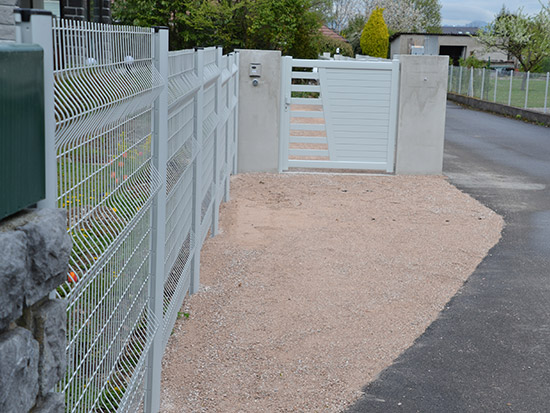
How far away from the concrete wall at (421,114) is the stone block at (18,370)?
11.5 metres

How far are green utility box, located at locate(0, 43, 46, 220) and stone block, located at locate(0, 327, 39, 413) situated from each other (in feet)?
0.95

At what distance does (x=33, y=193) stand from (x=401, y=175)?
37.9ft

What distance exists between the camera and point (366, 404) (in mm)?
4465

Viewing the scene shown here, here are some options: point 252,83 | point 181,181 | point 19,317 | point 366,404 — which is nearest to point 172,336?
point 181,181

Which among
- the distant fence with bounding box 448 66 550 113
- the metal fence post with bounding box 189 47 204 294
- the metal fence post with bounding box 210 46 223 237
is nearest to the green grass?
the distant fence with bounding box 448 66 550 113

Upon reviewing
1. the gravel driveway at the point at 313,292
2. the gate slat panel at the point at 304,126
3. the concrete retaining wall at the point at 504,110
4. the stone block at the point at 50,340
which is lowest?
the gravel driveway at the point at 313,292

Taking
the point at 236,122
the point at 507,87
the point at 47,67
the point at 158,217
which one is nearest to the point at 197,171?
the point at 158,217

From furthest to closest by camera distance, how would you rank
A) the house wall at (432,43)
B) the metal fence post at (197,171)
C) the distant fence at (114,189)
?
the house wall at (432,43) < the metal fence post at (197,171) < the distant fence at (114,189)

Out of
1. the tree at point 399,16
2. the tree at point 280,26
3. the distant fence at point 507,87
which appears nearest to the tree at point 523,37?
the distant fence at point 507,87

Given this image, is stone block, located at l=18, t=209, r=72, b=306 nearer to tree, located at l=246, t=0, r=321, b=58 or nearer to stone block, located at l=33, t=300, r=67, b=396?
stone block, located at l=33, t=300, r=67, b=396

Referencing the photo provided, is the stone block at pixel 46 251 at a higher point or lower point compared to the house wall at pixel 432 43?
lower

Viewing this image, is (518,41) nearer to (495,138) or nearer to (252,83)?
(495,138)

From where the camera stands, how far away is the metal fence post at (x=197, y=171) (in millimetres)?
5797

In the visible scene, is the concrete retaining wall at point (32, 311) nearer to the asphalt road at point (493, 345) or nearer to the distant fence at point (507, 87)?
the asphalt road at point (493, 345)
